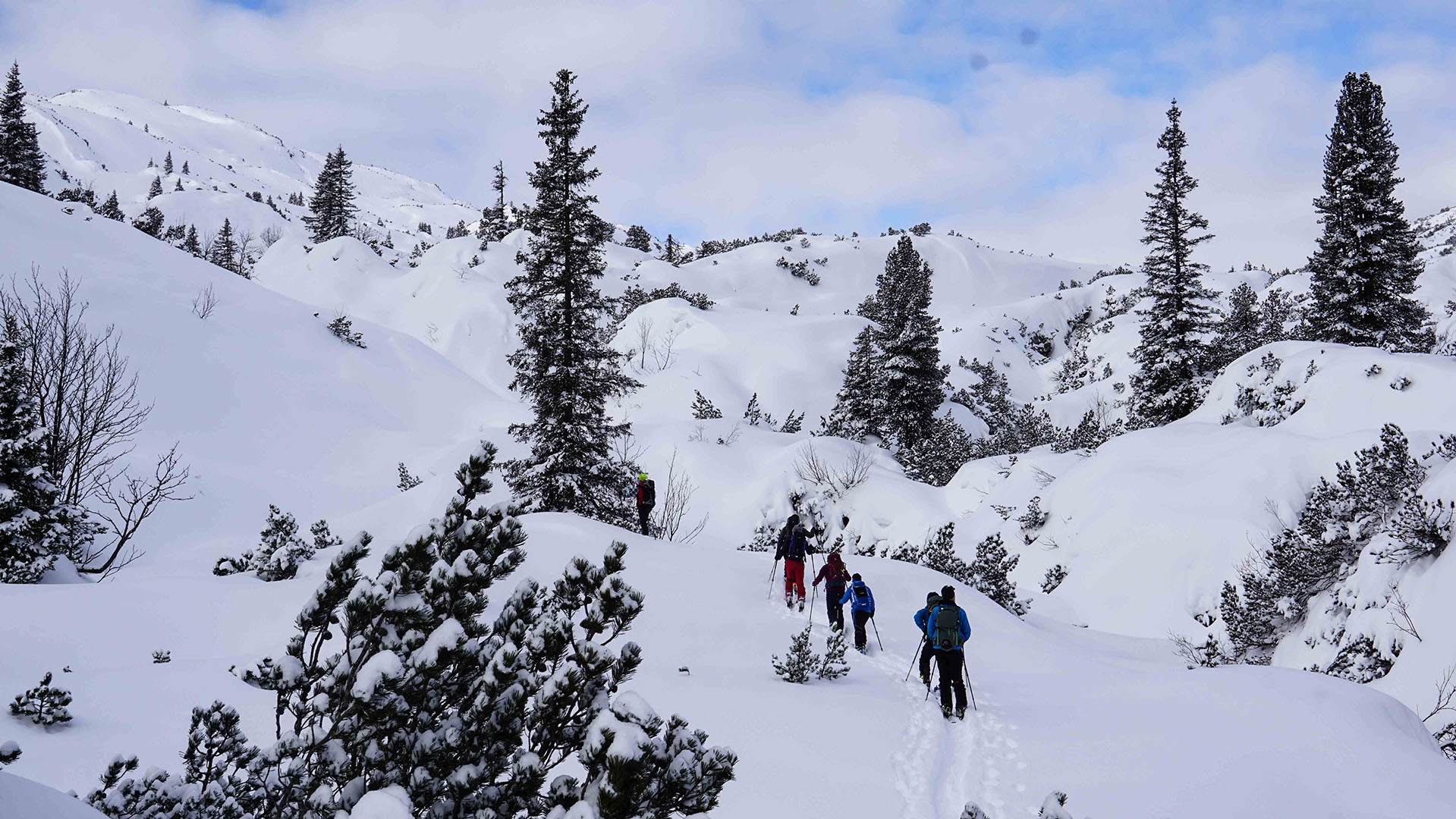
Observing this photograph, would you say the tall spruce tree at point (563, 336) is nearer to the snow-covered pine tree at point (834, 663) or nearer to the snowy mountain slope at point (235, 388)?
the snowy mountain slope at point (235, 388)

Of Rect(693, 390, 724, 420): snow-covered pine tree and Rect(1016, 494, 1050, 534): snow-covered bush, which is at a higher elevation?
Rect(693, 390, 724, 420): snow-covered pine tree

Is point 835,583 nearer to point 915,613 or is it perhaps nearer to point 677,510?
point 915,613

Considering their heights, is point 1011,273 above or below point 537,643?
above

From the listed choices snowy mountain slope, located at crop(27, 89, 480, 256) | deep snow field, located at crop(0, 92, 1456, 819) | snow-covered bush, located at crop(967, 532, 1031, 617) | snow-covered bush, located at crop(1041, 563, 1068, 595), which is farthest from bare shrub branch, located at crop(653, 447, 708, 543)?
snowy mountain slope, located at crop(27, 89, 480, 256)

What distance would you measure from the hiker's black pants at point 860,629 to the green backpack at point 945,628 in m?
2.01

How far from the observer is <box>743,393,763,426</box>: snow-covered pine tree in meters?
32.0

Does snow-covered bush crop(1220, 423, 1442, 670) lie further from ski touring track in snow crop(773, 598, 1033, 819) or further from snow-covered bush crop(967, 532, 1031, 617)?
ski touring track in snow crop(773, 598, 1033, 819)

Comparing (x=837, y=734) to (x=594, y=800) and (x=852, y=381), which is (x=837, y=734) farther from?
(x=852, y=381)

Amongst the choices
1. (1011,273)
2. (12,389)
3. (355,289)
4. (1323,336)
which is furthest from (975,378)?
(355,289)

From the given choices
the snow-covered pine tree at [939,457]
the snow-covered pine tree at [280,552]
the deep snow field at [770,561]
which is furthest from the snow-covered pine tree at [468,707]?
the snow-covered pine tree at [939,457]

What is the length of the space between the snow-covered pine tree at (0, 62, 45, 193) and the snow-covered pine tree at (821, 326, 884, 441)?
1857 inches

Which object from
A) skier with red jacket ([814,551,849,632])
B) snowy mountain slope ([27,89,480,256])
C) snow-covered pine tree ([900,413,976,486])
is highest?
snowy mountain slope ([27,89,480,256])

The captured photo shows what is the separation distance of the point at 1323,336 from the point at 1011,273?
39448 mm

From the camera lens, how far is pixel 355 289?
50.0m
